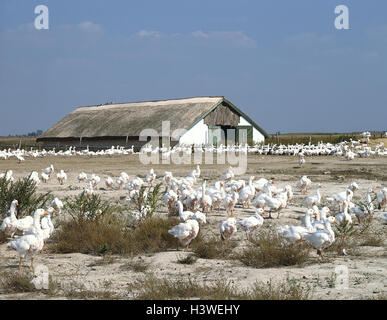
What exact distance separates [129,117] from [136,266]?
47611 millimetres

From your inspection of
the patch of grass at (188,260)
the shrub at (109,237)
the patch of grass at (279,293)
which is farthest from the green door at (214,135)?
the patch of grass at (279,293)

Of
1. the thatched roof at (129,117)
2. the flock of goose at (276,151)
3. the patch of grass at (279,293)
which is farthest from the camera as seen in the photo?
the thatched roof at (129,117)

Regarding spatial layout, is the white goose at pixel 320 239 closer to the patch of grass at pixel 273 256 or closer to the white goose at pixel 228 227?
the patch of grass at pixel 273 256

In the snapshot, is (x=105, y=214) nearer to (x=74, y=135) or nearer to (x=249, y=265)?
(x=249, y=265)

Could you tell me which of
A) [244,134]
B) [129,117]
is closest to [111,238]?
[244,134]

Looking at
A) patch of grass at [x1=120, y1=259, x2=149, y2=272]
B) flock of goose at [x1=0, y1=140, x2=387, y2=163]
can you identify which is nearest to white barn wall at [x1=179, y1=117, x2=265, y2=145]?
flock of goose at [x1=0, y1=140, x2=387, y2=163]

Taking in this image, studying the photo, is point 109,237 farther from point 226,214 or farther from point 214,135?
point 214,135

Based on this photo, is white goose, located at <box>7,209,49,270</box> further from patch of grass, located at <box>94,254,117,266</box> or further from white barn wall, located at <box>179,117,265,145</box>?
white barn wall, located at <box>179,117,265,145</box>

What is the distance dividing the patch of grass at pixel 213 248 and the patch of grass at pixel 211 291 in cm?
205

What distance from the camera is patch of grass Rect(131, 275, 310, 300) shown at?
7078 mm

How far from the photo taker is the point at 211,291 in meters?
7.52

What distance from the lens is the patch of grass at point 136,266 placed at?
9188mm

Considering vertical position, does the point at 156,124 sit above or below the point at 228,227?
above

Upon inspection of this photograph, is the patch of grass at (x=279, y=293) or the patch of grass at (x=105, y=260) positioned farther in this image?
the patch of grass at (x=105, y=260)
